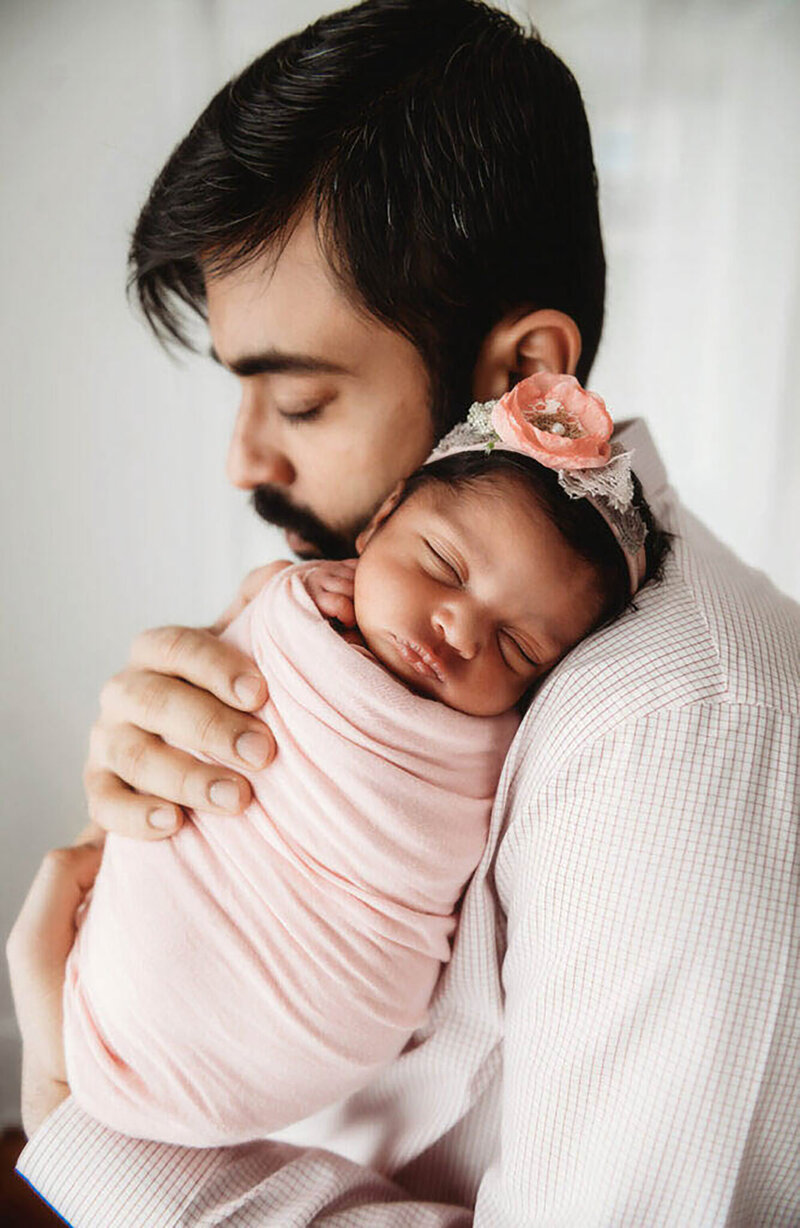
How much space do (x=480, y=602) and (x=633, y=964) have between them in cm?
41

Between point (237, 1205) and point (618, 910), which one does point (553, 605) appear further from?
point (237, 1205)

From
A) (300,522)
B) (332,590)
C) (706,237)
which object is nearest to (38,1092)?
(332,590)

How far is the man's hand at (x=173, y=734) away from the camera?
2.96 ft

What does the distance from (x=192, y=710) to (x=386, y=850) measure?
272 mm

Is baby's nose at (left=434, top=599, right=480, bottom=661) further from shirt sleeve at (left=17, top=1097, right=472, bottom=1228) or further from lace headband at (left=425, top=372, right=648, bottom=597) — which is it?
shirt sleeve at (left=17, top=1097, right=472, bottom=1228)

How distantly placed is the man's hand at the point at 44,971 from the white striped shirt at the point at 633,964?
122mm

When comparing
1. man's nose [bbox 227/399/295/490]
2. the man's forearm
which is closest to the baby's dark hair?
man's nose [bbox 227/399/295/490]

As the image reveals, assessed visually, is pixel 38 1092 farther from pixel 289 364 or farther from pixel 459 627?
pixel 289 364

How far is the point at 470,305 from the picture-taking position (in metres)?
1.17

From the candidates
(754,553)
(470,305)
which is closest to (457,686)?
(470,305)

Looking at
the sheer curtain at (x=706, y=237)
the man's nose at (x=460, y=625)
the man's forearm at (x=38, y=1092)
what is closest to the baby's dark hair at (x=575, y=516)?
the man's nose at (x=460, y=625)

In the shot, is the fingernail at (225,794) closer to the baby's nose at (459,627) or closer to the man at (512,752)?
the man at (512,752)

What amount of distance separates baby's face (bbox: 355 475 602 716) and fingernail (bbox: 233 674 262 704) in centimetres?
14

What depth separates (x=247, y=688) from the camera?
0.93 m
